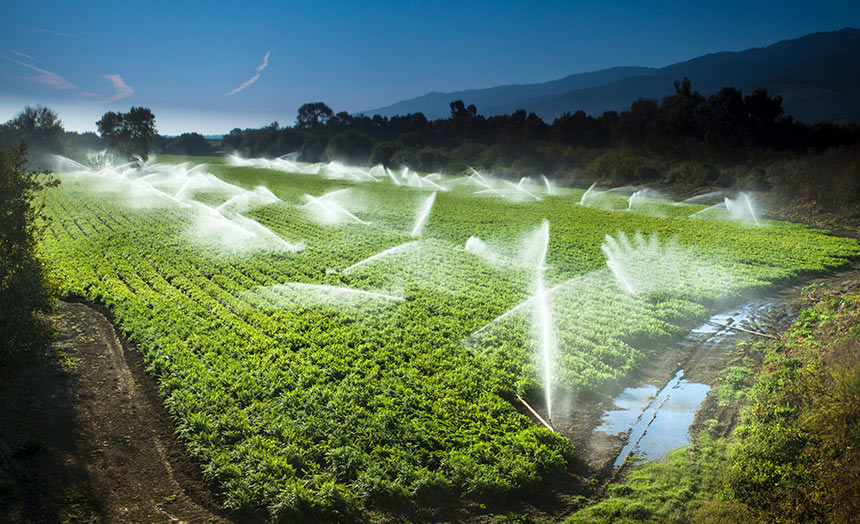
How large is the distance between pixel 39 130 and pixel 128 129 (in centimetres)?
1159

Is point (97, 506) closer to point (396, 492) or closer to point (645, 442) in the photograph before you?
point (396, 492)

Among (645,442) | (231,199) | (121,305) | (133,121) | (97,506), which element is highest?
(133,121)

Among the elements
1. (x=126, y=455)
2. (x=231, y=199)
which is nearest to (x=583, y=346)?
(x=126, y=455)

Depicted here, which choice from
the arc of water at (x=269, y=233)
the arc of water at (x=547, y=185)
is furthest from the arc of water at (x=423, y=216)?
the arc of water at (x=547, y=185)

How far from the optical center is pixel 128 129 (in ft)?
269

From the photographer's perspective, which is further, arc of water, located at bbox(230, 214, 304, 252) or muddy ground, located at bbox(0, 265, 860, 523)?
arc of water, located at bbox(230, 214, 304, 252)

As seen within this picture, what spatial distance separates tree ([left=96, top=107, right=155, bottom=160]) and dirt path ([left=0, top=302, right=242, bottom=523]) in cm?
8329

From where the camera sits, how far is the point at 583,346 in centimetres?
1265

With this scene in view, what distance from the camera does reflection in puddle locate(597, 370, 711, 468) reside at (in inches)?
344

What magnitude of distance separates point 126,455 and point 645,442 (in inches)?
329

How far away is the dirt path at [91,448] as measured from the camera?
6820 millimetres

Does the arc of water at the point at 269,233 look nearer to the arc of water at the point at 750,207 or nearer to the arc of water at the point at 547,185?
the arc of water at the point at 750,207

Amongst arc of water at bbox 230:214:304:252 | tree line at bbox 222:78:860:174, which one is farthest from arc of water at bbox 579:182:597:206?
arc of water at bbox 230:214:304:252

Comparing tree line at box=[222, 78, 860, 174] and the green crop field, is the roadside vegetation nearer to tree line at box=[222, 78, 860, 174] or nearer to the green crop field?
the green crop field
